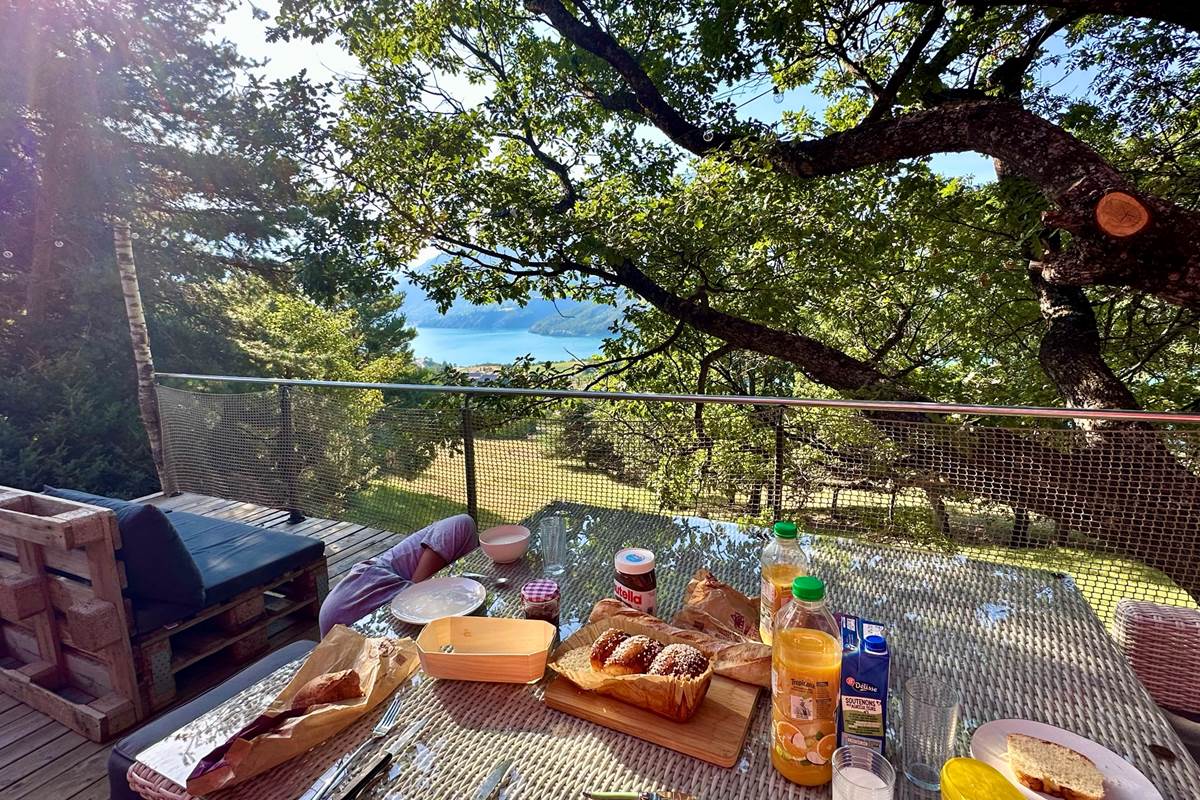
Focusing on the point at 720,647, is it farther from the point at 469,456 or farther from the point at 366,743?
the point at 469,456

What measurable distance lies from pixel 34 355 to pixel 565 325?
647 centimetres

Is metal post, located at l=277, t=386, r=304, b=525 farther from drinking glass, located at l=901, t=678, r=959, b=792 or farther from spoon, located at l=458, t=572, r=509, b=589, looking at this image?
drinking glass, located at l=901, t=678, r=959, b=792

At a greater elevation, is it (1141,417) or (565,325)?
(565,325)

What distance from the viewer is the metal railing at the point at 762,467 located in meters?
2.53

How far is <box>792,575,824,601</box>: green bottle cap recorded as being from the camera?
2.72ft

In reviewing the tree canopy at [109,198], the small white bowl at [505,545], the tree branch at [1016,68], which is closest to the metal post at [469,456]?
the small white bowl at [505,545]

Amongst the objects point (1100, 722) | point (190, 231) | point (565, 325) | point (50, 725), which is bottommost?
point (50, 725)

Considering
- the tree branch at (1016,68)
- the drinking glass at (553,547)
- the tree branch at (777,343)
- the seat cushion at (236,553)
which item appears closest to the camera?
the drinking glass at (553,547)

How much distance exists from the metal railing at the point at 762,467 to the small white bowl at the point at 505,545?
0.63 m

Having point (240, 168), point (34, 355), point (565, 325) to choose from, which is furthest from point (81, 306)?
point (565, 325)

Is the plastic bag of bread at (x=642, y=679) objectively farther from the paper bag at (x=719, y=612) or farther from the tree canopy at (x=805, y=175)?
the tree canopy at (x=805, y=175)

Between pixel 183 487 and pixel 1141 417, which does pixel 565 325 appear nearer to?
pixel 183 487

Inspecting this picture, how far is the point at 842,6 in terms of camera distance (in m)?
4.46

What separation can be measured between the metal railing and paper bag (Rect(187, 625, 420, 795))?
1.28 metres
